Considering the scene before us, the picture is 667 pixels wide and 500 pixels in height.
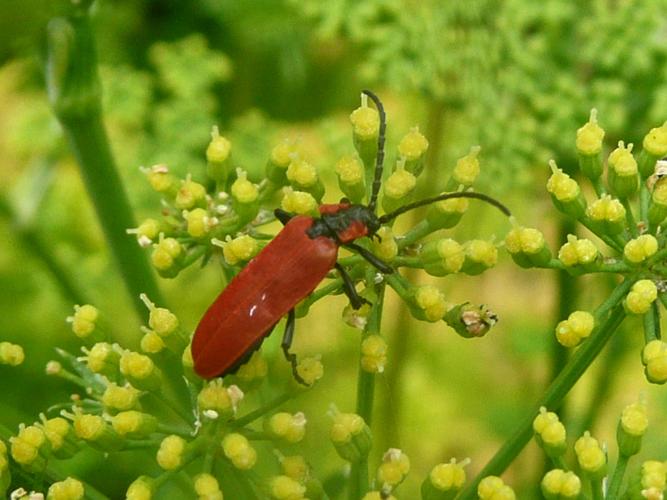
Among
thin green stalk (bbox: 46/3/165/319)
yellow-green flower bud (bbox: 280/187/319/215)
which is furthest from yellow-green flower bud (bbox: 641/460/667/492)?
thin green stalk (bbox: 46/3/165/319)

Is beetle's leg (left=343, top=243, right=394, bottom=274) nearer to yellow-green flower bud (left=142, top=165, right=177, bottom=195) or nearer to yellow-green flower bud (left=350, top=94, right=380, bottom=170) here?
yellow-green flower bud (left=350, top=94, right=380, bottom=170)

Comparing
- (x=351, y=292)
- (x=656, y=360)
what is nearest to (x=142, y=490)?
(x=351, y=292)

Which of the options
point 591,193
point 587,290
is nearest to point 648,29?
point 587,290

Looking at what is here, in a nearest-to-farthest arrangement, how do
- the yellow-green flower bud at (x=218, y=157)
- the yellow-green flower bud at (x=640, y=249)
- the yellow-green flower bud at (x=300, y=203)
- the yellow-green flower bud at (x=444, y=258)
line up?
1. the yellow-green flower bud at (x=640, y=249)
2. the yellow-green flower bud at (x=444, y=258)
3. the yellow-green flower bud at (x=300, y=203)
4. the yellow-green flower bud at (x=218, y=157)

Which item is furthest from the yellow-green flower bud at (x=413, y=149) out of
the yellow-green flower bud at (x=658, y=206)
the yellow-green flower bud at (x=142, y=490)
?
the yellow-green flower bud at (x=142, y=490)

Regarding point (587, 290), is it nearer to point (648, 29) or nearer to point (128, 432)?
point (648, 29)

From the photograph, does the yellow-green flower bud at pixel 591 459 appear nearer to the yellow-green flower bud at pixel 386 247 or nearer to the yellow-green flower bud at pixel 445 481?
the yellow-green flower bud at pixel 445 481
